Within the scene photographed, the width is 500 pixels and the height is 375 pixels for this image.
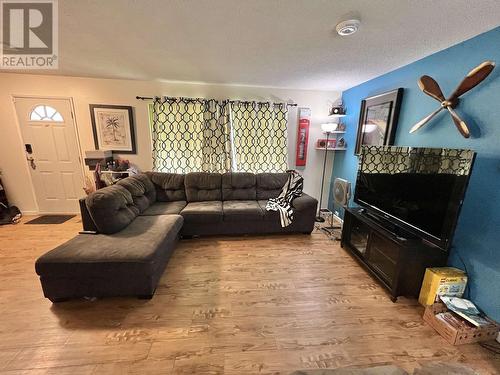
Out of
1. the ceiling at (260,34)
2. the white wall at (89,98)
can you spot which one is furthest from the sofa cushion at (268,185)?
the ceiling at (260,34)

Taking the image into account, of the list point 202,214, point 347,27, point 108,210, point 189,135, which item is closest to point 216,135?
point 189,135

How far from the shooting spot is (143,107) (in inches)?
139

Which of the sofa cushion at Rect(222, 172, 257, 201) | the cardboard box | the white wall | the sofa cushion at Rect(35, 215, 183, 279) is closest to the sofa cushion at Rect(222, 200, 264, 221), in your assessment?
the sofa cushion at Rect(222, 172, 257, 201)

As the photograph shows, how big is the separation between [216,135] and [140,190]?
5.27 ft

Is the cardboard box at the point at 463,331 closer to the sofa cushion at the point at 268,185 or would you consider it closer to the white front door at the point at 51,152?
the sofa cushion at the point at 268,185

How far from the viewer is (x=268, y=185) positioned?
358 cm

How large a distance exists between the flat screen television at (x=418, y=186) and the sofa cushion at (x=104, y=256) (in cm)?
242

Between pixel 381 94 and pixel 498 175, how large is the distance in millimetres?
1674

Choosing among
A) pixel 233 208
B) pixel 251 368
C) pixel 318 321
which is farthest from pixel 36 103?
pixel 318 321

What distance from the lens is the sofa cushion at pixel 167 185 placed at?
340 centimetres

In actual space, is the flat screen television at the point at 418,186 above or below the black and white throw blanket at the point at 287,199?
above

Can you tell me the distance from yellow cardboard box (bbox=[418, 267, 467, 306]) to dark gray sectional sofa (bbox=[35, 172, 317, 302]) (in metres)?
1.53

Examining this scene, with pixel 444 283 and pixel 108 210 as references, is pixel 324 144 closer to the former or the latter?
pixel 444 283

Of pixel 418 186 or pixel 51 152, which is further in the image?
pixel 51 152
